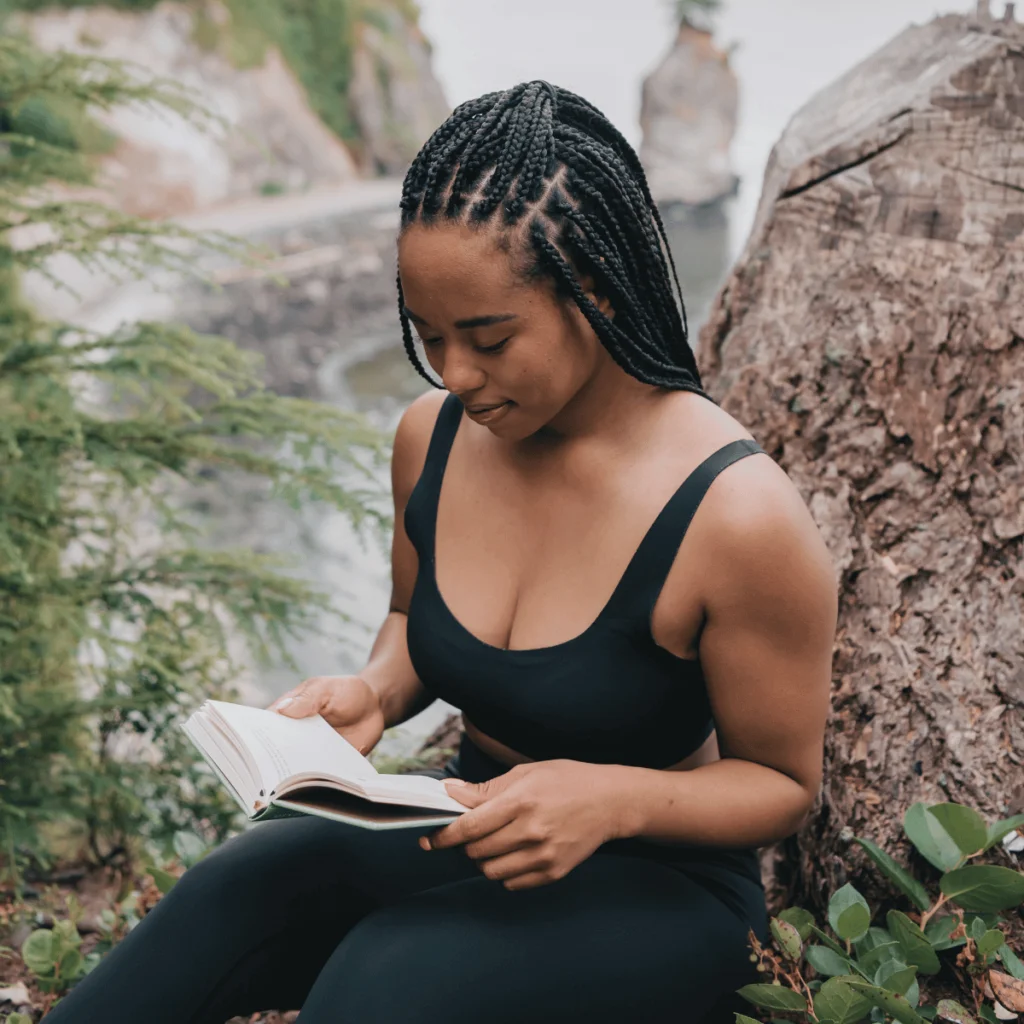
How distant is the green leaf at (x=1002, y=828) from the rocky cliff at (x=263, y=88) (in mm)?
10777

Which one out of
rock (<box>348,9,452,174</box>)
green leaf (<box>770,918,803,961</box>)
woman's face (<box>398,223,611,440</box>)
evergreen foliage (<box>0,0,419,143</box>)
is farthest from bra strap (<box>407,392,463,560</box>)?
rock (<box>348,9,452,174</box>)

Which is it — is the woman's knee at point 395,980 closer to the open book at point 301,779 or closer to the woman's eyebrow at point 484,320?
the open book at point 301,779

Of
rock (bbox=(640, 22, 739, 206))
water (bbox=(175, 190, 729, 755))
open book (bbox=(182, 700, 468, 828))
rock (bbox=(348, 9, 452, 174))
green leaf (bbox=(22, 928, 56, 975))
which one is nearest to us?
open book (bbox=(182, 700, 468, 828))

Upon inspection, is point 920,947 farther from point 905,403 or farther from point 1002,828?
point 905,403

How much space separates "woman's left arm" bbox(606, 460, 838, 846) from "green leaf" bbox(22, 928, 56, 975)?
1089mm

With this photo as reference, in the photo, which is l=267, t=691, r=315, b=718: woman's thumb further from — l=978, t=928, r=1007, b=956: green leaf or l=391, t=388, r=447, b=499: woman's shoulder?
l=978, t=928, r=1007, b=956: green leaf

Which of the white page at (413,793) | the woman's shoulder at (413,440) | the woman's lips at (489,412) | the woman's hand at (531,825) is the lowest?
the woman's hand at (531,825)

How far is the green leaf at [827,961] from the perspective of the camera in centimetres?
139

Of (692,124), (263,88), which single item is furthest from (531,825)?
(692,124)

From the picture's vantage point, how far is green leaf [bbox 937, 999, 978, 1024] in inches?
52.6

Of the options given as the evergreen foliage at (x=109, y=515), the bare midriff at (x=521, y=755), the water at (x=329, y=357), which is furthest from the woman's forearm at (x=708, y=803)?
the water at (x=329, y=357)

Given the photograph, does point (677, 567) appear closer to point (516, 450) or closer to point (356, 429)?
point (516, 450)

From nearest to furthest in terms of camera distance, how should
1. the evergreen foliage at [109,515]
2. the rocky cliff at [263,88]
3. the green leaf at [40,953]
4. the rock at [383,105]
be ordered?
the green leaf at [40,953] → the evergreen foliage at [109,515] → the rocky cliff at [263,88] → the rock at [383,105]

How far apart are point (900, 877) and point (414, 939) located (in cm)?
67
